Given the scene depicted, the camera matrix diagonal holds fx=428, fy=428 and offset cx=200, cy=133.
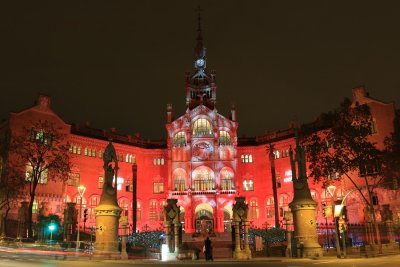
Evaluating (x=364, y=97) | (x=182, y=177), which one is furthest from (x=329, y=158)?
(x=182, y=177)

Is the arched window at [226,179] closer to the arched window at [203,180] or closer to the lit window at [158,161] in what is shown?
the arched window at [203,180]

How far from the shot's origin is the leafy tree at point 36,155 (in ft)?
160

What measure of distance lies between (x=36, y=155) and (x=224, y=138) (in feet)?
98.8

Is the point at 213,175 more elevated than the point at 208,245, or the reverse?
the point at 213,175

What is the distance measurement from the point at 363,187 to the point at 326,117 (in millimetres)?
16760

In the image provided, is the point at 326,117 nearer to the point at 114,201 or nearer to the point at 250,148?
the point at 114,201

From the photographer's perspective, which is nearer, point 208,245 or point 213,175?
point 208,245

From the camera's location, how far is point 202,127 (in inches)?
2847

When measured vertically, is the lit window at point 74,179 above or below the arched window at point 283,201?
above

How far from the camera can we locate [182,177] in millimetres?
70625

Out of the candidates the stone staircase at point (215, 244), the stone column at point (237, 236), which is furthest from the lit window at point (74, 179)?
the stone column at point (237, 236)

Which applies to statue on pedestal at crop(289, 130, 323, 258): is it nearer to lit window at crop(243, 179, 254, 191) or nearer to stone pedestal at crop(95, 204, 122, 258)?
stone pedestal at crop(95, 204, 122, 258)

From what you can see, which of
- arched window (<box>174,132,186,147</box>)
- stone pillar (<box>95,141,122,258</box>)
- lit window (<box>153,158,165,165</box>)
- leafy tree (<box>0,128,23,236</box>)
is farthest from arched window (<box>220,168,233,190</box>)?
stone pillar (<box>95,141,122,258</box>)

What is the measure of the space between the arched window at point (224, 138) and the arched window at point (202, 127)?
2004 millimetres
